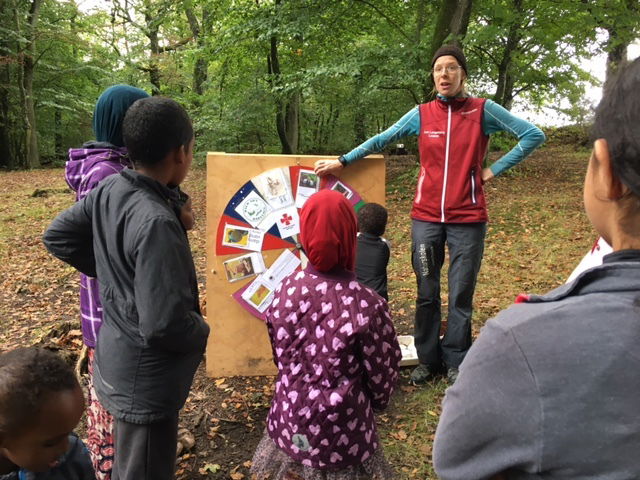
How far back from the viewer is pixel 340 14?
10883 mm

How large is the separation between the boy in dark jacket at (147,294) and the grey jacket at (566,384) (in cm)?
120

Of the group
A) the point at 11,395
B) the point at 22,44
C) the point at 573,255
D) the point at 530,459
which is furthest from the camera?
the point at 22,44

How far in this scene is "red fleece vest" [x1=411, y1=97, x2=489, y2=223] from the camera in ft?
10.5

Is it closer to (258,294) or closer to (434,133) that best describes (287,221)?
(258,294)

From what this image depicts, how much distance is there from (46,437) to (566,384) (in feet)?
4.20

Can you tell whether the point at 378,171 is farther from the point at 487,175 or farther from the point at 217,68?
the point at 217,68

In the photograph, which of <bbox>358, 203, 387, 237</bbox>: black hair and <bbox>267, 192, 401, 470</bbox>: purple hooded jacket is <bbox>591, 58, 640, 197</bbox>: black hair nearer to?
<bbox>267, 192, 401, 470</bbox>: purple hooded jacket

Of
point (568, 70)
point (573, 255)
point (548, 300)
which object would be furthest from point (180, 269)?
point (568, 70)

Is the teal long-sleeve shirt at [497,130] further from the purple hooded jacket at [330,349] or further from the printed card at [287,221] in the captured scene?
the purple hooded jacket at [330,349]

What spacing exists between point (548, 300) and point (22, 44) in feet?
71.6

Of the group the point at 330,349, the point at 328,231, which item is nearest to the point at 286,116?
the point at 328,231

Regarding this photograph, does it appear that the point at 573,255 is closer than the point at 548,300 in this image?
No

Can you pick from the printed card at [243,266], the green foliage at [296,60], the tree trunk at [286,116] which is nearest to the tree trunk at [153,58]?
the green foliage at [296,60]

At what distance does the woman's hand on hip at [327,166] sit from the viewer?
3.39m
